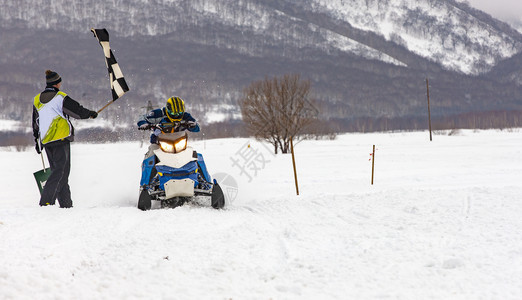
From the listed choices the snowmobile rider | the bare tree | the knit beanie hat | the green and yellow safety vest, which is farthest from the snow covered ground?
the bare tree

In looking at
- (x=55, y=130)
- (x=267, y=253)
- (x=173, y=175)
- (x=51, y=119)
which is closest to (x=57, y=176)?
(x=55, y=130)

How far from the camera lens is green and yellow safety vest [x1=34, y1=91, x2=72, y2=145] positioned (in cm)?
544

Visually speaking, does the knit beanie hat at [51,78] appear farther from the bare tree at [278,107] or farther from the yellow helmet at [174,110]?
the bare tree at [278,107]

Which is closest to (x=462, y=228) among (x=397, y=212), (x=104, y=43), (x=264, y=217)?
(x=397, y=212)

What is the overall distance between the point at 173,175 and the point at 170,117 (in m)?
1.05

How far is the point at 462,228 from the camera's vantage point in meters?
4.30

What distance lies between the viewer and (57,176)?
17.8 ft

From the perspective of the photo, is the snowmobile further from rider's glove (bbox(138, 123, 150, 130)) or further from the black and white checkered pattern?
the black and white checkered pattern

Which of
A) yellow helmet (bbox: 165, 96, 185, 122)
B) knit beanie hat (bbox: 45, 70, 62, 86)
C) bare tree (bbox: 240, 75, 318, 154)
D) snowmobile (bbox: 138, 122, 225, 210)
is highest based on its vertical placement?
bare tree (bbox: 240, 75, 318, 154)

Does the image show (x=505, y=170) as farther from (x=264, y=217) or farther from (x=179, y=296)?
(x=179, y=296)

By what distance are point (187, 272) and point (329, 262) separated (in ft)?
4.25

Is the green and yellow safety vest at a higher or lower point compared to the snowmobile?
higher

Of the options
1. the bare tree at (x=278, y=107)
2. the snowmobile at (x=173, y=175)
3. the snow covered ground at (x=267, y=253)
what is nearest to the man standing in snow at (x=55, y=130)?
the snow covered ground at (x=267, y=253)

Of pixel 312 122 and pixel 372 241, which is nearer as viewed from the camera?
pixel 372 241
